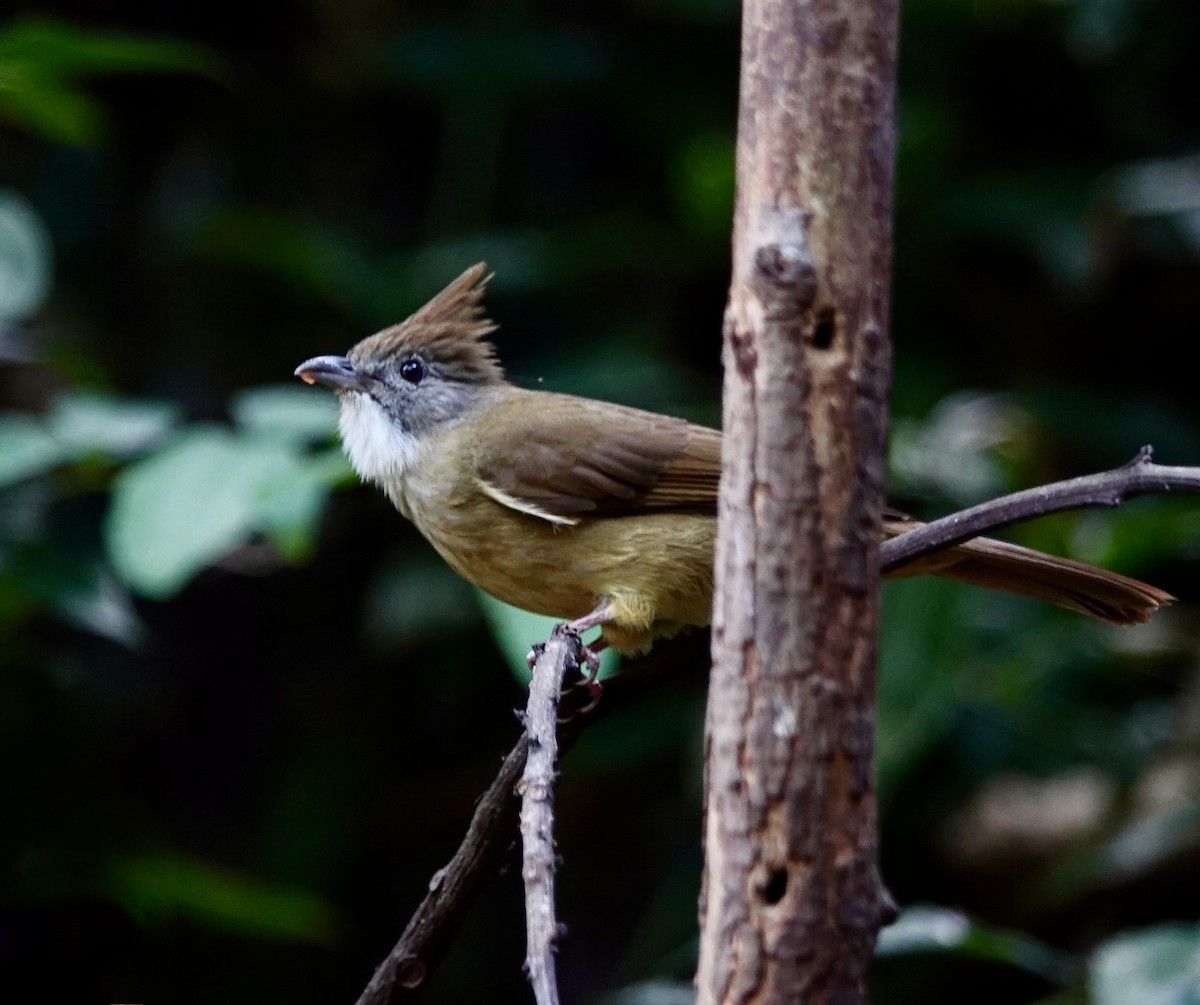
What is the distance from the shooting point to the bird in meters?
3.01

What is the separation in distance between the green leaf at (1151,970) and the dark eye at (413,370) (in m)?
2.02

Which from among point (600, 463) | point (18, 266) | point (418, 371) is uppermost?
point (18, 266)

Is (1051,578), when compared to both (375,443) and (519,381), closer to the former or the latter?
(375,443)

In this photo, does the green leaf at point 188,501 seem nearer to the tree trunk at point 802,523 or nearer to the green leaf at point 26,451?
the green leaf at point 26,451

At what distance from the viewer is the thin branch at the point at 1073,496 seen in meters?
1.88

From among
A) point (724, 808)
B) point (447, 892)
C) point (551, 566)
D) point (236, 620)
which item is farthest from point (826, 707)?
point (236, 620)

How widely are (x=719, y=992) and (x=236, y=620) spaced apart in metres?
4.28

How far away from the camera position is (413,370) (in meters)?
3.83

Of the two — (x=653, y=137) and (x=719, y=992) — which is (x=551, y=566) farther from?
(x=653, y=137)

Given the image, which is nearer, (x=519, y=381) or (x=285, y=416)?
(x=285, y=416)

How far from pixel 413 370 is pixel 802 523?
221 centimetres

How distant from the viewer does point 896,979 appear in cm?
459

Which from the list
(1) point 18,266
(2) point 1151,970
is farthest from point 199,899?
(2) point 1151,970

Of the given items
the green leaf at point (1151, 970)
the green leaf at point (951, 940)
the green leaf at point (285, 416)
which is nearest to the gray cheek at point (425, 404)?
the green leaf at point (285, 416)
